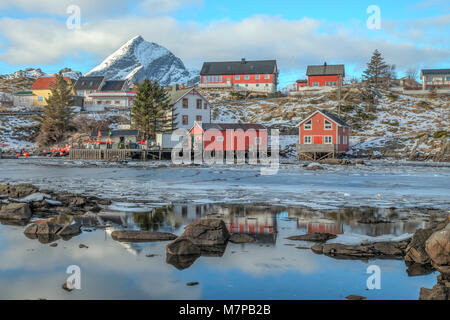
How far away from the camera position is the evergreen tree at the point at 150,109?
6475 cm

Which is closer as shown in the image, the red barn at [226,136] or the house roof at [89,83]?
the red barn at [226,136]

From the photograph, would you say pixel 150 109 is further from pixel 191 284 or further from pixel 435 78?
pixel 435 78

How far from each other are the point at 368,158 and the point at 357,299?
192 ft

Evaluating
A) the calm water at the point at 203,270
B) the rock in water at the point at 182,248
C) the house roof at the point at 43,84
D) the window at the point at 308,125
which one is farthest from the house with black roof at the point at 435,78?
the rock in water at the point at 182,248

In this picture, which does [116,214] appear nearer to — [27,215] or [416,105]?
[27,215]

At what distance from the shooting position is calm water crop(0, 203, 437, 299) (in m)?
8.59

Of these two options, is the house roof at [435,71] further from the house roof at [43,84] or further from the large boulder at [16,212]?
the large boulder at [16,212]

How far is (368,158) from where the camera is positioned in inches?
2509

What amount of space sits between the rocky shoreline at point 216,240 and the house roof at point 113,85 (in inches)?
3626

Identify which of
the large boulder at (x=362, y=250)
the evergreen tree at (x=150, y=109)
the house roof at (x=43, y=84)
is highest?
the house roof at (x=43, y=84)

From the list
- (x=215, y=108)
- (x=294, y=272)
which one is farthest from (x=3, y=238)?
(x=215, y=108)

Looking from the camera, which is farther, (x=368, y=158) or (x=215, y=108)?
(x=215, y=108)

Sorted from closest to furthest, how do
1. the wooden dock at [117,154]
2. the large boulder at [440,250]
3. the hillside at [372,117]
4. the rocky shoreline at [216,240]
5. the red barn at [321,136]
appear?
the large boulder at [440,250], the rocky shoreline at [216,240], the red barn at [321,136], the wooden dock at [117,154], the hillside at [372,117]

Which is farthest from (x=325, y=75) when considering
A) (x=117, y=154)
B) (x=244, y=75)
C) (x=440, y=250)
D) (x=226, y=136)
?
(x=440, y=250)
